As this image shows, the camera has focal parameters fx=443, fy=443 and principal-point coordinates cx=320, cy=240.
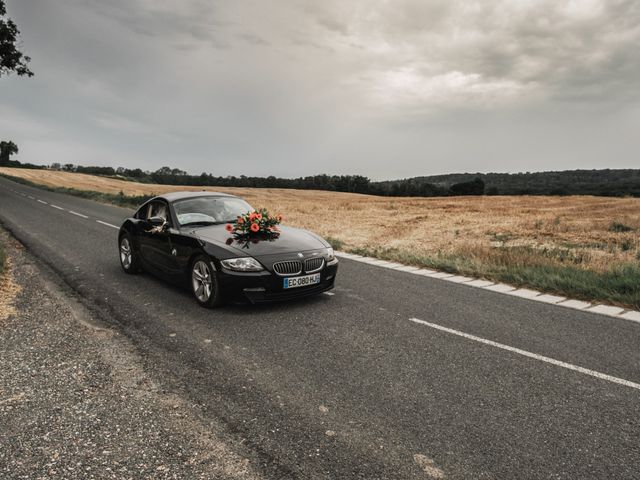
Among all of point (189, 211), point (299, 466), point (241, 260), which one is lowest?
point (299, 466)

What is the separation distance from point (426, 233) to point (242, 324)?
462 inches

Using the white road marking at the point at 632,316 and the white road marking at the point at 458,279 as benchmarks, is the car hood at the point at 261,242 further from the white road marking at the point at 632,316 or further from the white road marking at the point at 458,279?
the white road marking at the point at 632,316

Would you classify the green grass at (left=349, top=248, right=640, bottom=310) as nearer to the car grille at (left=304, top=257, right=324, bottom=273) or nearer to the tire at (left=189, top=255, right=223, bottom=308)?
the car grille at (left=304, top=257, right=324, bottom=273)

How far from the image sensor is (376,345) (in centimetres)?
468

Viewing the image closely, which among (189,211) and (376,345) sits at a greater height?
(189,211)

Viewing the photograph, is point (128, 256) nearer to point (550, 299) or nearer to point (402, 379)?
point (402, 379)

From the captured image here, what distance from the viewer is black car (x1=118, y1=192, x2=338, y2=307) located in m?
5.54

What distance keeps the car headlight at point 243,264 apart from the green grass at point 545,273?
4.72 meters

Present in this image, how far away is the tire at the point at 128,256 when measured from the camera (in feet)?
25.2

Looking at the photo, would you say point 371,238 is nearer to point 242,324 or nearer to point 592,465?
point 242,324

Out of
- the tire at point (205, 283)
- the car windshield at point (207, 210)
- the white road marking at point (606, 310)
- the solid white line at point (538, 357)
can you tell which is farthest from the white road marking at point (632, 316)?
the car windshield at point (207, 210)

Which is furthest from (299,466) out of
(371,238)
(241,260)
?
(371,238)

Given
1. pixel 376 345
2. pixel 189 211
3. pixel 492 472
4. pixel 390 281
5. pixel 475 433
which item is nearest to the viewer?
pixel 492 472

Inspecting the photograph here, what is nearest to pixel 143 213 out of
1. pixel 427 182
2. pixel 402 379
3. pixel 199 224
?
pixel 199 224
